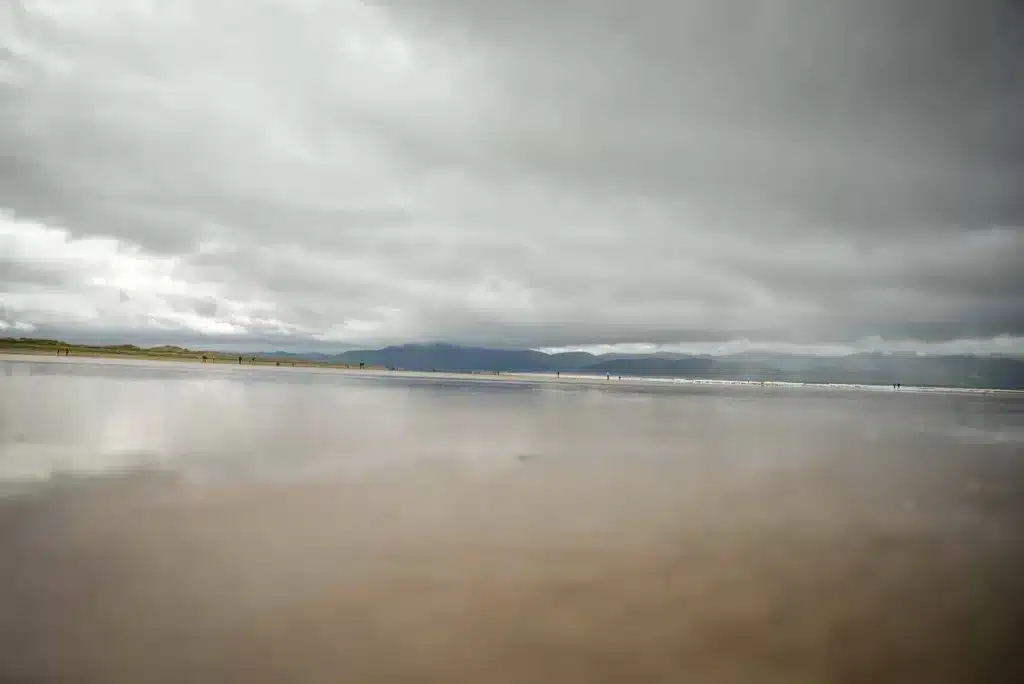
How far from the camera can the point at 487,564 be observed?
22.7ft

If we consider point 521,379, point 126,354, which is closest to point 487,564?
point 521,379

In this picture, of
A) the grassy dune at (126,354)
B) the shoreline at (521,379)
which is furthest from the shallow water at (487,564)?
the grassy dune at (126,354)

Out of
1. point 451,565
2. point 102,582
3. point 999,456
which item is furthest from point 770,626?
point 999,456

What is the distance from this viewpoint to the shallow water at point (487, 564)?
4.73 m

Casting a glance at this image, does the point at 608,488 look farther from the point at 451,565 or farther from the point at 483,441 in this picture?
the point at 483,441

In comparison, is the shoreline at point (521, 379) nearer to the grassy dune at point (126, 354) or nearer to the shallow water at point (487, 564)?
the grassy dune at point (126, 354)

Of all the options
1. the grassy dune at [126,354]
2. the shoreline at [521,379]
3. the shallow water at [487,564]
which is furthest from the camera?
the grassy dune at [126,354]

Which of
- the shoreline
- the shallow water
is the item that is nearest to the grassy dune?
the shoreline

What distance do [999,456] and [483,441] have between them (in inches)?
711

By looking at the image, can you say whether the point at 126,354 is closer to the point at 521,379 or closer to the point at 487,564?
the point at 521,379

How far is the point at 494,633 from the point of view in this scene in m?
5.14

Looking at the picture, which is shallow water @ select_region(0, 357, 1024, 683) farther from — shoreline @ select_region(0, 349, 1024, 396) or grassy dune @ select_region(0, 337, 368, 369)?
grassy dune @ select_region(0, 337, 368, 369)

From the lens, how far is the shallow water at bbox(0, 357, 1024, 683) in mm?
4727

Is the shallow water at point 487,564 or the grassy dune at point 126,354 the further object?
the grassy dune at point 126,354
